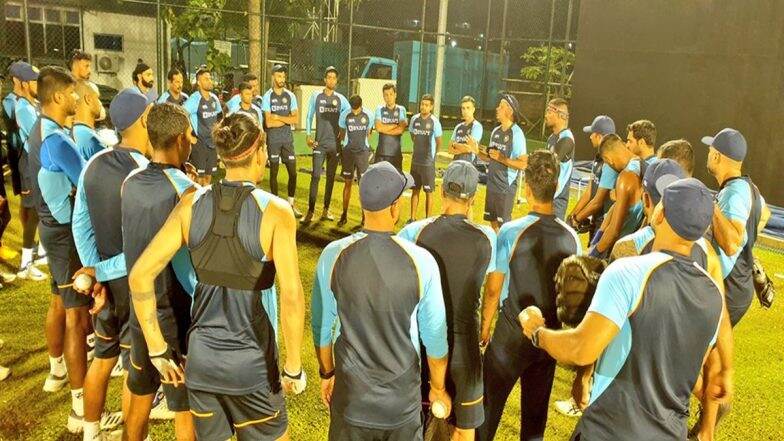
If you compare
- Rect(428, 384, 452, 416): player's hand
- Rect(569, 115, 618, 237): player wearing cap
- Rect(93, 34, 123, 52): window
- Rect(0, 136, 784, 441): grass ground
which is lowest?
Rect(0, 136, 784, 441): grass ground

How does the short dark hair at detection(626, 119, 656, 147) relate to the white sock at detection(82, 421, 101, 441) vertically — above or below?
above

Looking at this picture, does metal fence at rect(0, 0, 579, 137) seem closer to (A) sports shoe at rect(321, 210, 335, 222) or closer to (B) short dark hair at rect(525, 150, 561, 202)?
(A) sports shoe at rect(321, 210, 335, 222)

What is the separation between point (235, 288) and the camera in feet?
9.82

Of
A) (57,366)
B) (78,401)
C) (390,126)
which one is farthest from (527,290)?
(390,126)

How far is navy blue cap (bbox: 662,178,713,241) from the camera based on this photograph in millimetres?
2631

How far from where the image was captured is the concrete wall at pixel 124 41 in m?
24.3

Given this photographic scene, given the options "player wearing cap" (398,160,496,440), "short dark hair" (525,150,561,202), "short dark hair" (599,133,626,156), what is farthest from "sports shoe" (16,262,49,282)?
"short dark hair" (599,133,626,156)

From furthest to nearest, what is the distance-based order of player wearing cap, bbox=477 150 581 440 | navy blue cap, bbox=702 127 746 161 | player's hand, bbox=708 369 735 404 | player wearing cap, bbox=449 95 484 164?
player wearing cap, bbox=449 95 484 164 < navy blue cap, bbox=702 127 746 161 < player wearing cap, bbox=477 150 581 440 < player's hand, bbox=708 369 735 404

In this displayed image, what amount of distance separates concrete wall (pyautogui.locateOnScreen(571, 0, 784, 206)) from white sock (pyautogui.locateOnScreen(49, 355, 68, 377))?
46.0 feet

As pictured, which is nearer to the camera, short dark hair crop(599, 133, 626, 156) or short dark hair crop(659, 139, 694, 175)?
short dark hair crop(659, 139, 694, 175)

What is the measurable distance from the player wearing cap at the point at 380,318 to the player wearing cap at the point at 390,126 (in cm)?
772

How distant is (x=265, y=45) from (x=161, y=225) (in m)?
14.6

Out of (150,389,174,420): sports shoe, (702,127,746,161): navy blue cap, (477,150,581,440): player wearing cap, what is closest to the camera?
(477,150,581,440): player wearing cap

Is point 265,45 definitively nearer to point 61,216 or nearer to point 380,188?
point 61,216
